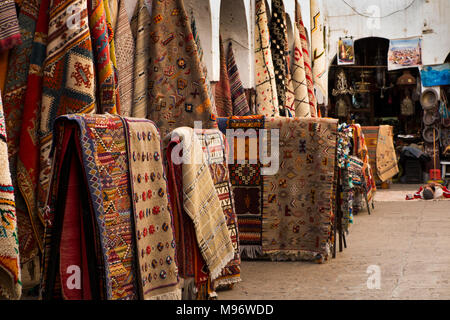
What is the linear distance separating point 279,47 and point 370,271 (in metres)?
4.06

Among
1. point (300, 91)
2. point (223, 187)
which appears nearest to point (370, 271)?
point (223, 187)

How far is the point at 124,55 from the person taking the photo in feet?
13.0

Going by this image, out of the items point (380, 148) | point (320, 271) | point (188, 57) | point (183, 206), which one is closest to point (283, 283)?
point (320, 271)

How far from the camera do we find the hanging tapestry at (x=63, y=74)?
123 inches

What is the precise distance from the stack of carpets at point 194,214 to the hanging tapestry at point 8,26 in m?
0.94

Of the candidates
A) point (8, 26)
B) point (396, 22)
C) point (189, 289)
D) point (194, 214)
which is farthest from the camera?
point (396, 22)

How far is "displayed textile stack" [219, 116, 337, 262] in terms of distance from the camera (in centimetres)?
496

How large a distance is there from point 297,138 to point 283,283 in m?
1.39

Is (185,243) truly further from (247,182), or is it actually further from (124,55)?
(247,182)

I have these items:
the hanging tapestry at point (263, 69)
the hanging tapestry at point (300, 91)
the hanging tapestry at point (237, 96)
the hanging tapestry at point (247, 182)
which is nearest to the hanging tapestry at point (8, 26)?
the hanging tapestry at point (247, 182)

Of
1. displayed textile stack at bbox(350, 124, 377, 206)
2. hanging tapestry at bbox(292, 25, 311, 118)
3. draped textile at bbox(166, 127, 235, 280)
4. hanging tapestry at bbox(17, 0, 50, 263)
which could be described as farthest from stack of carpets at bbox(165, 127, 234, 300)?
hanging tapestry at bbox(292, 25, 311, 118)

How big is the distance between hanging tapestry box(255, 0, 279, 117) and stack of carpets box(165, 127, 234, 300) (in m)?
3.51

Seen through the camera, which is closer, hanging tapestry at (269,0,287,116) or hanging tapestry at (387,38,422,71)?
hanging tapestry at (269,0,287,116)

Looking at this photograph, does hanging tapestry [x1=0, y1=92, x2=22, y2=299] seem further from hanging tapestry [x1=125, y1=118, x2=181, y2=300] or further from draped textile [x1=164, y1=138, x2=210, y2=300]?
draped textile [x1=164, y1=138, x2=210, y2=300]
